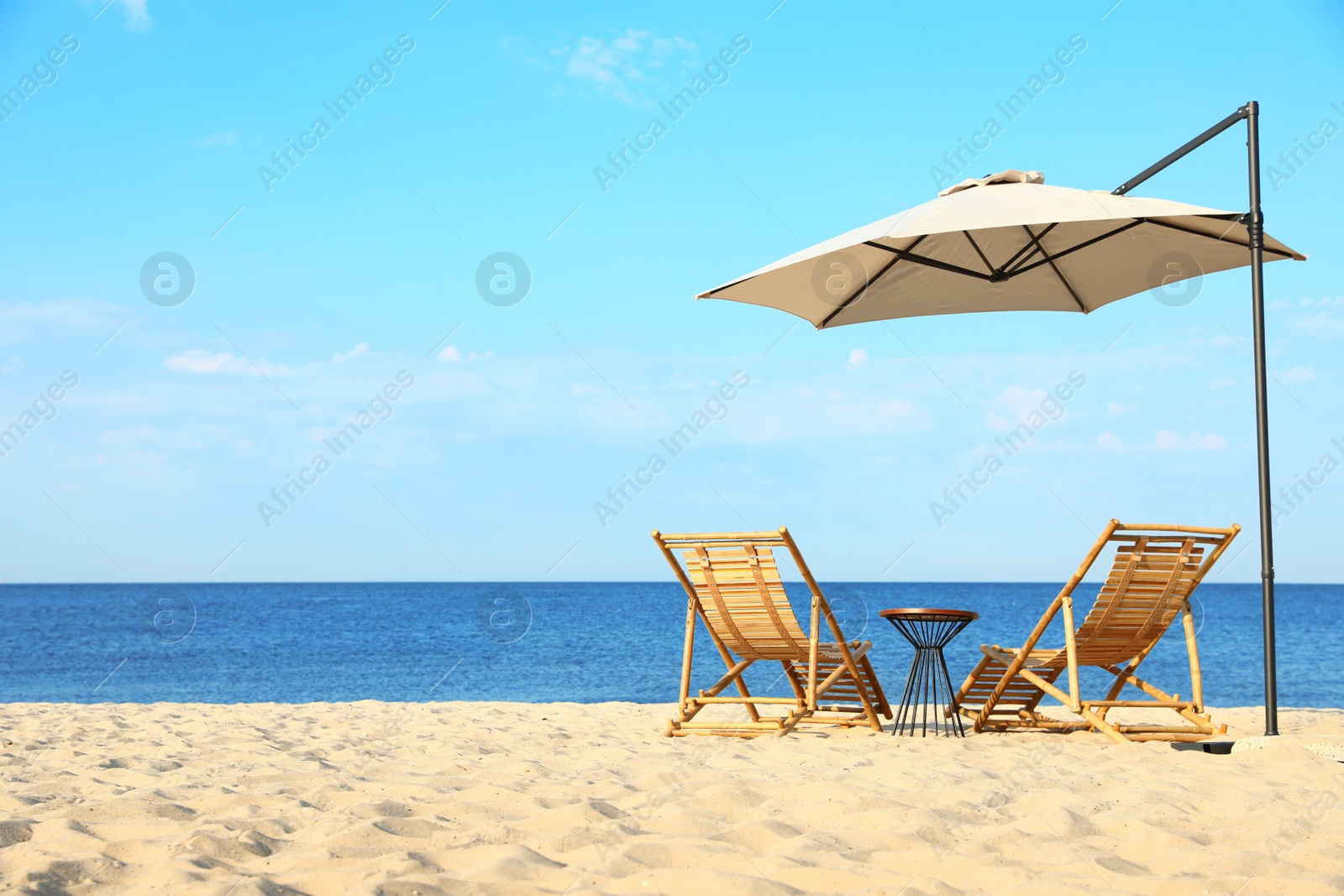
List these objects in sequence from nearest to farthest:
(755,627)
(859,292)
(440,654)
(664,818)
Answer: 1. (664,818)
2. (755,627)
3. (859,292)
4. (440,654)

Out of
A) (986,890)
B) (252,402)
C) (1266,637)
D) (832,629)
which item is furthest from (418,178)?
(252,402)

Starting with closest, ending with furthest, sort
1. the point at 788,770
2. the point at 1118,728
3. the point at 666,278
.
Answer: the point at 788,770 → the point at 1118,728 → the point at 666,278

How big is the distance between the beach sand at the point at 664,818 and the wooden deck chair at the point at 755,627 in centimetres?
45

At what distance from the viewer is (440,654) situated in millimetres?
22203

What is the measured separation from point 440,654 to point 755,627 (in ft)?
61.0

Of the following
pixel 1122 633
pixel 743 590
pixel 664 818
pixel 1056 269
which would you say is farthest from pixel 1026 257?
pixel 664 818

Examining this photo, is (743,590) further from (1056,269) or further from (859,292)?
(1056,269)

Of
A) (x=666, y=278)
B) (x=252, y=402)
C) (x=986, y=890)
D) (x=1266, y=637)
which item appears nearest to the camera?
(x=986, y=890)

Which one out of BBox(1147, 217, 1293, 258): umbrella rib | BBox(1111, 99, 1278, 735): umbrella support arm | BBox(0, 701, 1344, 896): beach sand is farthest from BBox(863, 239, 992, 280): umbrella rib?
BBox(0, 701, 1344, 896): beach sand

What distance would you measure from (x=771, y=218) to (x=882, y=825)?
20.2 ft

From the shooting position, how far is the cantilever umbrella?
428 centimetres

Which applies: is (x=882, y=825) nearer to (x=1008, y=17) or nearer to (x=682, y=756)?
(x=682, y=756)

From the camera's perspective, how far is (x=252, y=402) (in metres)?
31.2

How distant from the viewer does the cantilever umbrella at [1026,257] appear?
428 cm
